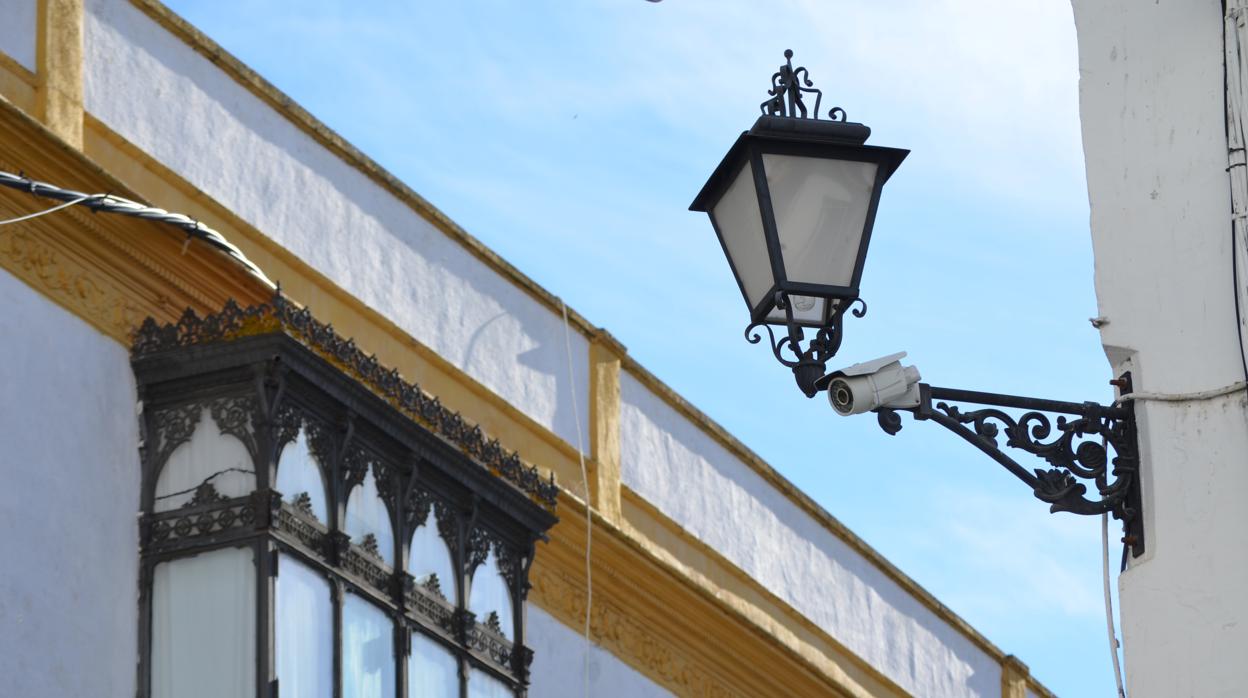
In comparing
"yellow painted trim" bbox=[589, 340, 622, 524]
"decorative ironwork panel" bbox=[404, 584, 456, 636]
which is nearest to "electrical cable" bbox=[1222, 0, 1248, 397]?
"decorative ironwork panel" bbox=[404, 584, 456, 636]

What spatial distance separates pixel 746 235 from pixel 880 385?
22.1 inches

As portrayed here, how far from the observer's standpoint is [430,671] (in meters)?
11.1

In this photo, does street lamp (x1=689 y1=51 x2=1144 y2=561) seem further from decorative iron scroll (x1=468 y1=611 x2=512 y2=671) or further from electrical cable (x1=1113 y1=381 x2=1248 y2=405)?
decorative iron scroll (x1=468 y1=611 x2=512 y2=671)

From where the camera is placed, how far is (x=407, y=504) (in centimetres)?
1116

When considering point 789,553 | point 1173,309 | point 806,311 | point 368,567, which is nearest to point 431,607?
point 368,567

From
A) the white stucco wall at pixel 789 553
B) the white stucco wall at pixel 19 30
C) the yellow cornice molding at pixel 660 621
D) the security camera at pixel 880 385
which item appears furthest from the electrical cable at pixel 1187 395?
the white stucco wall at pixel 789 553

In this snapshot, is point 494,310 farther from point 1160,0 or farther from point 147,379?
point 1160,0

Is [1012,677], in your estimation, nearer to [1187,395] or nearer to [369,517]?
[369,517]

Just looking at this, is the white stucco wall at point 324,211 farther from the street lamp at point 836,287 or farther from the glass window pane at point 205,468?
the street lamp at point 836,287

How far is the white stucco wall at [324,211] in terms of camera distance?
1145cm

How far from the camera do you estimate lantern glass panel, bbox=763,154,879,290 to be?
20.4 ft

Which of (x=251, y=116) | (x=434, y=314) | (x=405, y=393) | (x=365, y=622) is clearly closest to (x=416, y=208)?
(x=434, y=314)

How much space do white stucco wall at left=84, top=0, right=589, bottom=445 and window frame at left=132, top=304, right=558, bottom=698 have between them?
4.35 ft

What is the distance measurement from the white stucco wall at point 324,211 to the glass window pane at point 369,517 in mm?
1826
